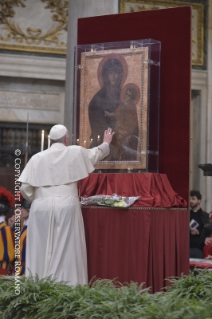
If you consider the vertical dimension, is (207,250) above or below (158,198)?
below

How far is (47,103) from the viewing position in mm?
14469

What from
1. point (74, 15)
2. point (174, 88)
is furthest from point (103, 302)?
point (74, 15)

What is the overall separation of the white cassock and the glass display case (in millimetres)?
339

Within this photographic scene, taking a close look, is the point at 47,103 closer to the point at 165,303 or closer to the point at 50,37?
the point at 50,37

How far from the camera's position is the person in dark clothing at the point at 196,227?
10273mm

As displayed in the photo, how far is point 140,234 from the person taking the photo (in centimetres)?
806

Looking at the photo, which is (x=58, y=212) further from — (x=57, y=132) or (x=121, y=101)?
(x=121, y=101)

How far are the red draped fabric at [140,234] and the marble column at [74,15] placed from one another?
2.31 metres

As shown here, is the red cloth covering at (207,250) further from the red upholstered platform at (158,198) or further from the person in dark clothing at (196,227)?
the red upholstered platform at (158,198)

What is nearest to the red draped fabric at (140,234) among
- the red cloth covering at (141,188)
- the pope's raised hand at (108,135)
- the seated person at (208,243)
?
the red cloth covering at (141,188)

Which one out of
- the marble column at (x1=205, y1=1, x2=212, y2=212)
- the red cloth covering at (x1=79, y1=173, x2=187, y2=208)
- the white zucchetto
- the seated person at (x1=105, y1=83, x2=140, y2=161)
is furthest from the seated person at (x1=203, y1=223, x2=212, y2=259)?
the marble column at (x1=205, y1=1, x2=212, y2=212)

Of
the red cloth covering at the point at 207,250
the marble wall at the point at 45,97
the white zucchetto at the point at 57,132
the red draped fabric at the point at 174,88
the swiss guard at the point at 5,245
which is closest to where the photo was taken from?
the white zucchetto at the point at 57,132

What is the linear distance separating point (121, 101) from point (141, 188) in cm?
102

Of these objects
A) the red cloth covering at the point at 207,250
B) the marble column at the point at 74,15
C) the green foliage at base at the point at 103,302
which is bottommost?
the red cloth covering at the point at 207,250
